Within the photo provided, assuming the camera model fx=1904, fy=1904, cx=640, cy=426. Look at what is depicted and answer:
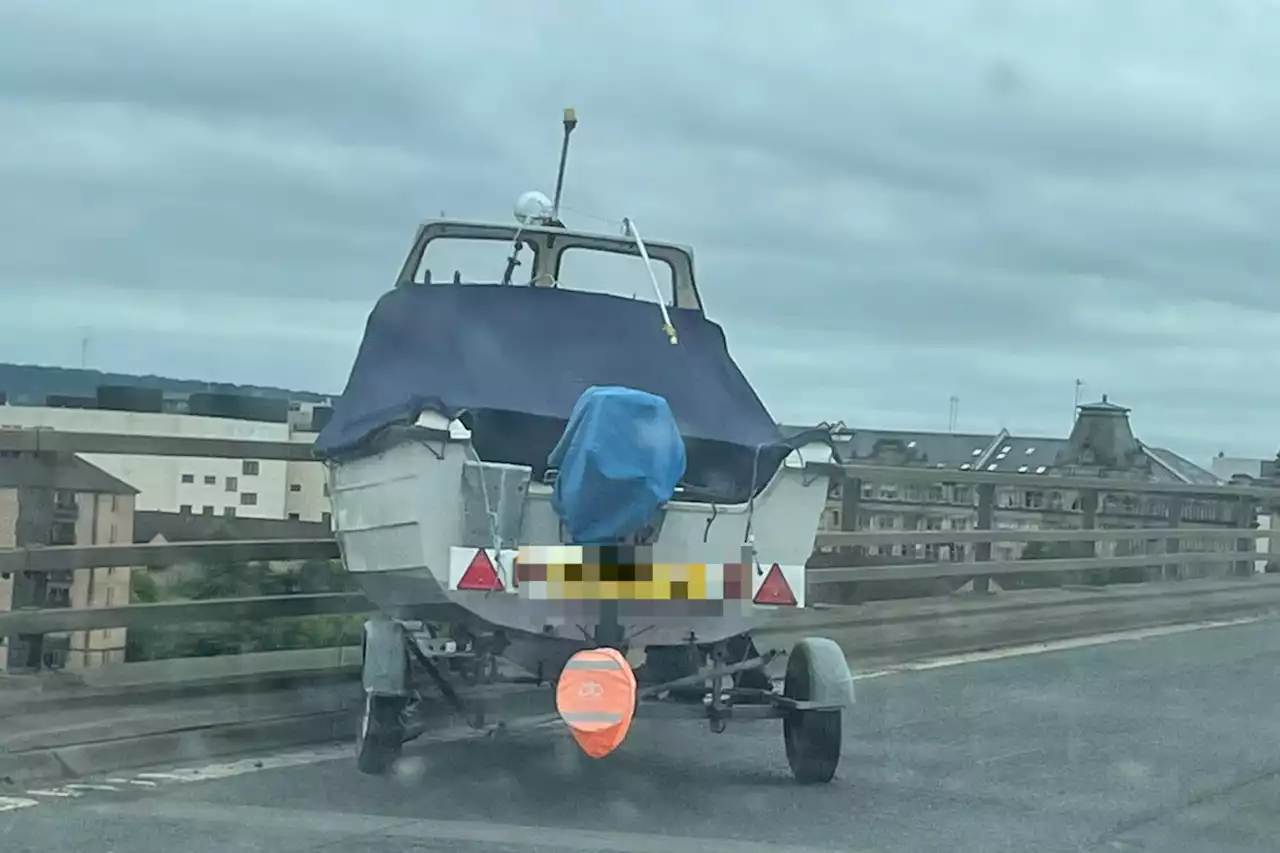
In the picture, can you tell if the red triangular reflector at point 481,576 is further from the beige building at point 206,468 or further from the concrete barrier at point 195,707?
the beige building at point 206,468

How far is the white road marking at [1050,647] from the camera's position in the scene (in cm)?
1280

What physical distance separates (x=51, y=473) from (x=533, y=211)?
279 cm

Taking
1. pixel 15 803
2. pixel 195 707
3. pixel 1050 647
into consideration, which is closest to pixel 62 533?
pixel 195 707

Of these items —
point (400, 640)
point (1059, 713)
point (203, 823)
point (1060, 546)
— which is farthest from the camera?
point (1060, 546)

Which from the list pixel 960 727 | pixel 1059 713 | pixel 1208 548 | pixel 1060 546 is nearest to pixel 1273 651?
pixel 1060 546

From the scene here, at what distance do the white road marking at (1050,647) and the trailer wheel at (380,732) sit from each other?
4.77 meters

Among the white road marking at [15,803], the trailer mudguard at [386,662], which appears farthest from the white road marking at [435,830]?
the trailer mudguard at [386,662]

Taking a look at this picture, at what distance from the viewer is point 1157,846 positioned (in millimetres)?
7172

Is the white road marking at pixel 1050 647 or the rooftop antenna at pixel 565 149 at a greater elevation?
the rooftop antenna at pixel 565 149

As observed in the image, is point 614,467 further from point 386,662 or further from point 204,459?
point 204,459

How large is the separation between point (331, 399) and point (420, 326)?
713 millimetres

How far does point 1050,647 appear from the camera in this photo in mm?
14789

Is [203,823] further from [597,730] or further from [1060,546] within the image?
[1060,546]

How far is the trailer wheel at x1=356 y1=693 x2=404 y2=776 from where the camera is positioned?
776cm
